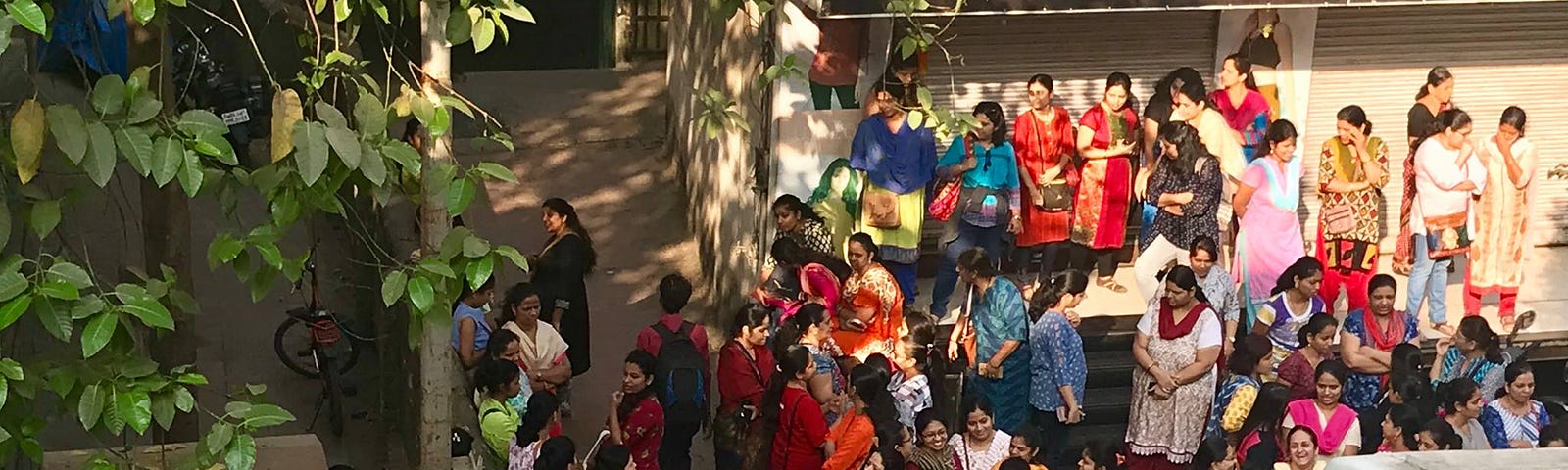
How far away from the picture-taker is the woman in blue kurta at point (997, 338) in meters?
8.92

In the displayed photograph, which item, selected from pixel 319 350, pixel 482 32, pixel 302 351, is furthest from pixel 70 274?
pixel 302 351

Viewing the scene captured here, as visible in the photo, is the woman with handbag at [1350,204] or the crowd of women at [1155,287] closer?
the crowd of women at [1155,287]

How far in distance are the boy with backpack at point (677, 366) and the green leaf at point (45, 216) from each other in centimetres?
318

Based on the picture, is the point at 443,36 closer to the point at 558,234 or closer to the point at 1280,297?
the point at 558,234

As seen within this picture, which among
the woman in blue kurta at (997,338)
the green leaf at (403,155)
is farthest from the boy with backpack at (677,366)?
the green leaf at (403,155)

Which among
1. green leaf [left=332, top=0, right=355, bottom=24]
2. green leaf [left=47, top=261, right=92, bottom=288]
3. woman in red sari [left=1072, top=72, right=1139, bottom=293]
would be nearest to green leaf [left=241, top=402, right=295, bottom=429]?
green leaf [left=47, top=261, right=92, bottom=288]

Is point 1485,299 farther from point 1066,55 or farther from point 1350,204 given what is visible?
point 1066,55

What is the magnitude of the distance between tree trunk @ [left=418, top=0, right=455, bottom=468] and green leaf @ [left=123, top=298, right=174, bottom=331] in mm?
815

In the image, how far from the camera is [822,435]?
8.27 metres

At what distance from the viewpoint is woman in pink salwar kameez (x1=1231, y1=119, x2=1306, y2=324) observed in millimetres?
10039

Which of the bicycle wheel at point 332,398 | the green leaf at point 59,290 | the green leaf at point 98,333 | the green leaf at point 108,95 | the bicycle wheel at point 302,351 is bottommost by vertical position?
the bicycle wheel at point 332,398

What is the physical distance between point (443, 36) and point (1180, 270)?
3509 millimetres

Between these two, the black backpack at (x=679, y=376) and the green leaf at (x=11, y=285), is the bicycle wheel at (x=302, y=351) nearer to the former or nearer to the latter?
the black backpack at (x=679, y=376)

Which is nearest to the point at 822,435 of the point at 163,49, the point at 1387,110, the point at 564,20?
the point at 163,49
